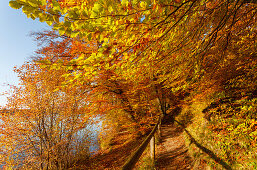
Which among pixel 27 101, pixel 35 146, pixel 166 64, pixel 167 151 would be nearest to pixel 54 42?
pixel 27 101

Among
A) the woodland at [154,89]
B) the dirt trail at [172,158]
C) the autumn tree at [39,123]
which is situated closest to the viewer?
the woodland at [154,89]

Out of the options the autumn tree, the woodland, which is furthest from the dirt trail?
the autumn tree

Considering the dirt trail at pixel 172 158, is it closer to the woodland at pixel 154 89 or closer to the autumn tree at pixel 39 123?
the woodland at pixel 154 89

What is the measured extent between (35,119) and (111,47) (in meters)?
7.27

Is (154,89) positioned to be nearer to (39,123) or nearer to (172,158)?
(172,158)

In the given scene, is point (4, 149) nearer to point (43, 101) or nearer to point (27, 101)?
point (27, 101)

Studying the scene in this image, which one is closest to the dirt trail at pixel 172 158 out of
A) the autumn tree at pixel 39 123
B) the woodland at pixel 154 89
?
the woodland at pixel 154 89

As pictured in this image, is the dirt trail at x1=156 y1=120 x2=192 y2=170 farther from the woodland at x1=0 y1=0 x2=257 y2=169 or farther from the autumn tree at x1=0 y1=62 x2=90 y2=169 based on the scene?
the autumn tree at x1=0 y1=62 x2=90 y2=169

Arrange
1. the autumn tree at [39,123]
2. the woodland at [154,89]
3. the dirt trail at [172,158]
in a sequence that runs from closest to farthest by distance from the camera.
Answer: the woodland at [154,89], the dirt trail at [172,158], the autumn tree at [39,123]

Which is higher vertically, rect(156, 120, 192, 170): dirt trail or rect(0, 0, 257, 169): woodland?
rect(0, 0, 257, 169): woodland

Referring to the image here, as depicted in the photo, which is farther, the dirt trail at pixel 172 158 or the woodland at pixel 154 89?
the dirt trail at pixel 172 158

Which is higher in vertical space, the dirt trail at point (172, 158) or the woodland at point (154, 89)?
the woodland at point (154, 89)

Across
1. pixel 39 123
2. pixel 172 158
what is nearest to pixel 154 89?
pixel 172 158

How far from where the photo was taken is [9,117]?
6.23m
